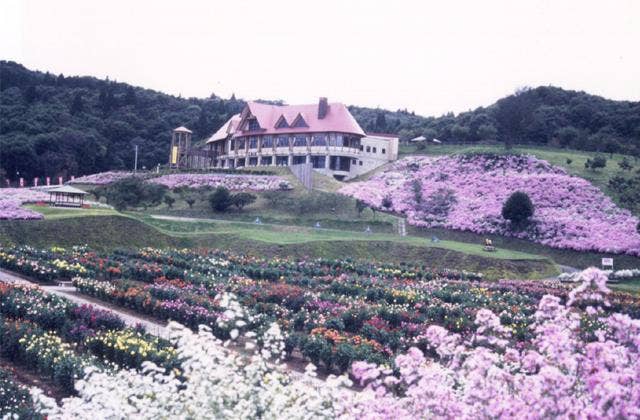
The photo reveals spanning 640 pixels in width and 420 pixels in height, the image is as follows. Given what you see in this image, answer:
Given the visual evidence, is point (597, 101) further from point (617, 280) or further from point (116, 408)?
point (116, 408)

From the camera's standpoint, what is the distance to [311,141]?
61.8 m

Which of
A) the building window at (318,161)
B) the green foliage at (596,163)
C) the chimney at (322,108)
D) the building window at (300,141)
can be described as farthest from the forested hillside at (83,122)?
the green foliage at (596,163)

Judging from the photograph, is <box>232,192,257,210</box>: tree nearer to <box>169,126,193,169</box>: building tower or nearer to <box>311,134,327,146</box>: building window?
<box>311,134,327,146</box>: building window

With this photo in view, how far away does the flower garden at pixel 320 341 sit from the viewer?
17.9 ft

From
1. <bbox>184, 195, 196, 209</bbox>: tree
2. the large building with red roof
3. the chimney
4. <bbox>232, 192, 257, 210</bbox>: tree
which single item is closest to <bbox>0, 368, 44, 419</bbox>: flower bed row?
<bbox>232, 192, 257, 210</bbox>: tree

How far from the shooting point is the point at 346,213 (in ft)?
148

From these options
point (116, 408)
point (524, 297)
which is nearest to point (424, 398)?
point (116, 408)

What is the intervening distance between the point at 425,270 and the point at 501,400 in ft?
82.1

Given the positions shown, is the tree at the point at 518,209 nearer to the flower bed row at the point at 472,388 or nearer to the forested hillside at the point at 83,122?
the flower bed row at the point at 472,388

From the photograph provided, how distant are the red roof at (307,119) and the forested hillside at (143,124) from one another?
602 inches

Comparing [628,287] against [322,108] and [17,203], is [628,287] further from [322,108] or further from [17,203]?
[322,108]

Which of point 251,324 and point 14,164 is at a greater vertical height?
point 14,164

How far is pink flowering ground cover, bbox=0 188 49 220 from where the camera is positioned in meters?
31.8

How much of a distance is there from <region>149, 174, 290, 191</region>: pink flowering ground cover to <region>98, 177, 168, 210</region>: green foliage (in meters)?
5.35
